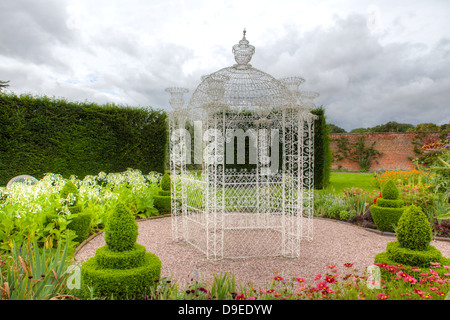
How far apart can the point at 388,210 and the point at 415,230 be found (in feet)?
10.5

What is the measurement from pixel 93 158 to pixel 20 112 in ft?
8.06

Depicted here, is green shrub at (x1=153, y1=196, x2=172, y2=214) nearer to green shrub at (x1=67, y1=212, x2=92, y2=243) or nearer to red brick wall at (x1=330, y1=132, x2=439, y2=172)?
green shrub at (x1=67, y1=212, x2=92, y2=243)

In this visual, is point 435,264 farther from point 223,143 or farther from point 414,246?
point 223,143

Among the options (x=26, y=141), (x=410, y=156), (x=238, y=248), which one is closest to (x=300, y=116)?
(x=238, y=248)

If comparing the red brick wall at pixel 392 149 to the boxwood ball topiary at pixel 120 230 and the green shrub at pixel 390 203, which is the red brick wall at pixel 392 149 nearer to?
the green shrub at pixel 390 203

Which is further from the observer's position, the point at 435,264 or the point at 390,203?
the point at 390,203

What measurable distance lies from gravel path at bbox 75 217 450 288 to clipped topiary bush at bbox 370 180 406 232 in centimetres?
27

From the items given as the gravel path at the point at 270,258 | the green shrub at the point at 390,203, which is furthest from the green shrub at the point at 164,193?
the green shrub at the point at 390,203

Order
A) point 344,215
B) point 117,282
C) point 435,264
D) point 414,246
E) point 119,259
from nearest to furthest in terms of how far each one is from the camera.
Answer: point 117,282, point 119,259, point 435,264, point 414,246, point 344,215

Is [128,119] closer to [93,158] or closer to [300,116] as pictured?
[93,158]

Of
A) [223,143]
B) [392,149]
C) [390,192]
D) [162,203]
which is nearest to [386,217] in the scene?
[390,192]

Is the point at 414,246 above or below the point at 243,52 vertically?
below

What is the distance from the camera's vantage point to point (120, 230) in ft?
10.5

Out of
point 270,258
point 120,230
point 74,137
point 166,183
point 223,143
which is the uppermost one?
point 74,137
